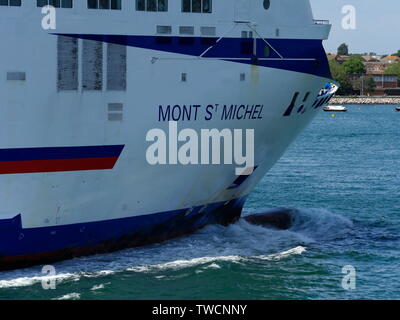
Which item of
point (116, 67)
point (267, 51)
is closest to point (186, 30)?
point (116, 67)

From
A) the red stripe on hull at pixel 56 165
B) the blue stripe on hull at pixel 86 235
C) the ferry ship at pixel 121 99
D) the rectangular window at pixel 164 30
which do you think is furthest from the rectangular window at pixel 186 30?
the blue stripe on hull at pixel 86 235

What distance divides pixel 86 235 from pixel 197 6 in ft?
27.8

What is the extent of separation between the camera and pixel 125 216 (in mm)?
27234

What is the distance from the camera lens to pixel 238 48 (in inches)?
1092

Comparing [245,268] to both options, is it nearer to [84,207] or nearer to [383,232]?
[84,207]

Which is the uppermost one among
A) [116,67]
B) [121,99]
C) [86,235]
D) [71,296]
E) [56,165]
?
[116,67]

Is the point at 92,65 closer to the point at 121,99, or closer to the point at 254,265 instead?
the point at 121,99

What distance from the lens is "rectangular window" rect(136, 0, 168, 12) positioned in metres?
26.5

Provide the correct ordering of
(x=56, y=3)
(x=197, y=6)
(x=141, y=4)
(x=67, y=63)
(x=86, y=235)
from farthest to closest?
(x=197, y=6), (x=86, y=235), (x=141, y=4), (x=67, y=63), (x=56, y=3)

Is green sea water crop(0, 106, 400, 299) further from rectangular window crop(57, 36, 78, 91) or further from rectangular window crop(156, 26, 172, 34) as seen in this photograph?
rectangular window crop(156, 26, 172, 34)

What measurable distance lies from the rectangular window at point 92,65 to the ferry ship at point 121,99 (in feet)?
0.10

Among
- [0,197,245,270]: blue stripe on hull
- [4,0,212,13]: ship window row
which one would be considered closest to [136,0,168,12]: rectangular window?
[4,0,212,13]: ship window row

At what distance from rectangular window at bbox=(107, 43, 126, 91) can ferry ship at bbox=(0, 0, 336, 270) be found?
34 millimetres

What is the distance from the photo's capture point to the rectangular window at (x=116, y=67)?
1026 inches
